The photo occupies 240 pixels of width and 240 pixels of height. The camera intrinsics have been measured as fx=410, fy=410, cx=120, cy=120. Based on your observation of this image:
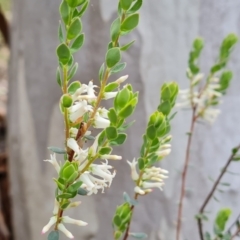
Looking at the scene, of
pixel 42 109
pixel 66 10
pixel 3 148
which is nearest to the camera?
pixel 66 10

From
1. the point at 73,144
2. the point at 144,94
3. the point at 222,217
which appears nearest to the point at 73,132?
the point at 73,144

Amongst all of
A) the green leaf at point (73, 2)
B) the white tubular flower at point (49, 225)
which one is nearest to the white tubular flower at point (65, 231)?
the white tubular flower at point (49, 225)

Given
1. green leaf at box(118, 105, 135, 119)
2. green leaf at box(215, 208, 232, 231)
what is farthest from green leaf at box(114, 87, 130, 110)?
green leaf at box(215, 208, 232, 231)

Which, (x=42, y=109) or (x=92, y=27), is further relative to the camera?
(x=42, y=109)

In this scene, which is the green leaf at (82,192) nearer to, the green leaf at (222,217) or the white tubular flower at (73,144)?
the white tubular flower at (73,144)

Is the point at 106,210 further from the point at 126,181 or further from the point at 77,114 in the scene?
the point at 77,114

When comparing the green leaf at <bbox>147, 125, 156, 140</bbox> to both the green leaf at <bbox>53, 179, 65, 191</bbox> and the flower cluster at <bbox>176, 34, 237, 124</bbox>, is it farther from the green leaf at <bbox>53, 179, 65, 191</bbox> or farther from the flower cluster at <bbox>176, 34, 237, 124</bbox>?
the flower cluster at <bbox>176, 34, 237, 124</bbox>

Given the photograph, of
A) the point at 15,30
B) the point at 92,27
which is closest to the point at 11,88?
the point at 15,30
